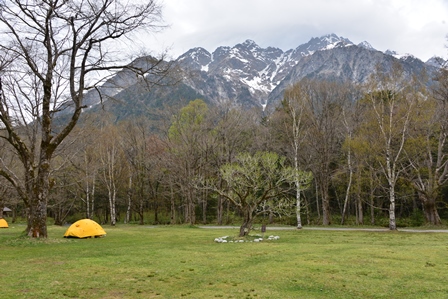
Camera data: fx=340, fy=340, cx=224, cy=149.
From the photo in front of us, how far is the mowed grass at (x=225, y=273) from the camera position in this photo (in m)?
7.59

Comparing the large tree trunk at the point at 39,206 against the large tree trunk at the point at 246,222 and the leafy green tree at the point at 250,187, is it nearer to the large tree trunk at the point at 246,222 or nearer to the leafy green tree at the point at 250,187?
the leafy green tree at the point at 250,187

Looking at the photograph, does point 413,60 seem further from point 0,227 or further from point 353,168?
point 0,227

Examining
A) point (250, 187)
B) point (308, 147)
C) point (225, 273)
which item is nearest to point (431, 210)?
point (308, 147)

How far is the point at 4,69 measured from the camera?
17.7m

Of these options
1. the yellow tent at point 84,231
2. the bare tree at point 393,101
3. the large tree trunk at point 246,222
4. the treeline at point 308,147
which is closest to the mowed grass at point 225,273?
the large tree trunk at point 246,222

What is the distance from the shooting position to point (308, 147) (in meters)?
35.7

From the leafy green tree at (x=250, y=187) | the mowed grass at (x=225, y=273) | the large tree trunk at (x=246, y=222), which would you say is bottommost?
the mowed grass at (x=225, y=273)

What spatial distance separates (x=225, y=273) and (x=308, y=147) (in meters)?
27.7

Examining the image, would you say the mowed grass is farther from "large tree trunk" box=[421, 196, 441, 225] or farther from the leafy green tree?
"large tree trunk" box=[421, 196, 441, 225]

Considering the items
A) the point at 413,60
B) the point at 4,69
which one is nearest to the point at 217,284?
the point at 4,69

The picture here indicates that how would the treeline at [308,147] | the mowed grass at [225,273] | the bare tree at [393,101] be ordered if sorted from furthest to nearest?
the treeline at [308,147] < the bare tree at [393,101] < the mowed grass at [225,273]

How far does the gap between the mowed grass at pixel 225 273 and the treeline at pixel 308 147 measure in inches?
627

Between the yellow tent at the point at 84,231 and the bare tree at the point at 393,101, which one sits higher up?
the bare tree at the point at 393,101

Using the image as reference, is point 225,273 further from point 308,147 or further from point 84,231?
point 308,147
